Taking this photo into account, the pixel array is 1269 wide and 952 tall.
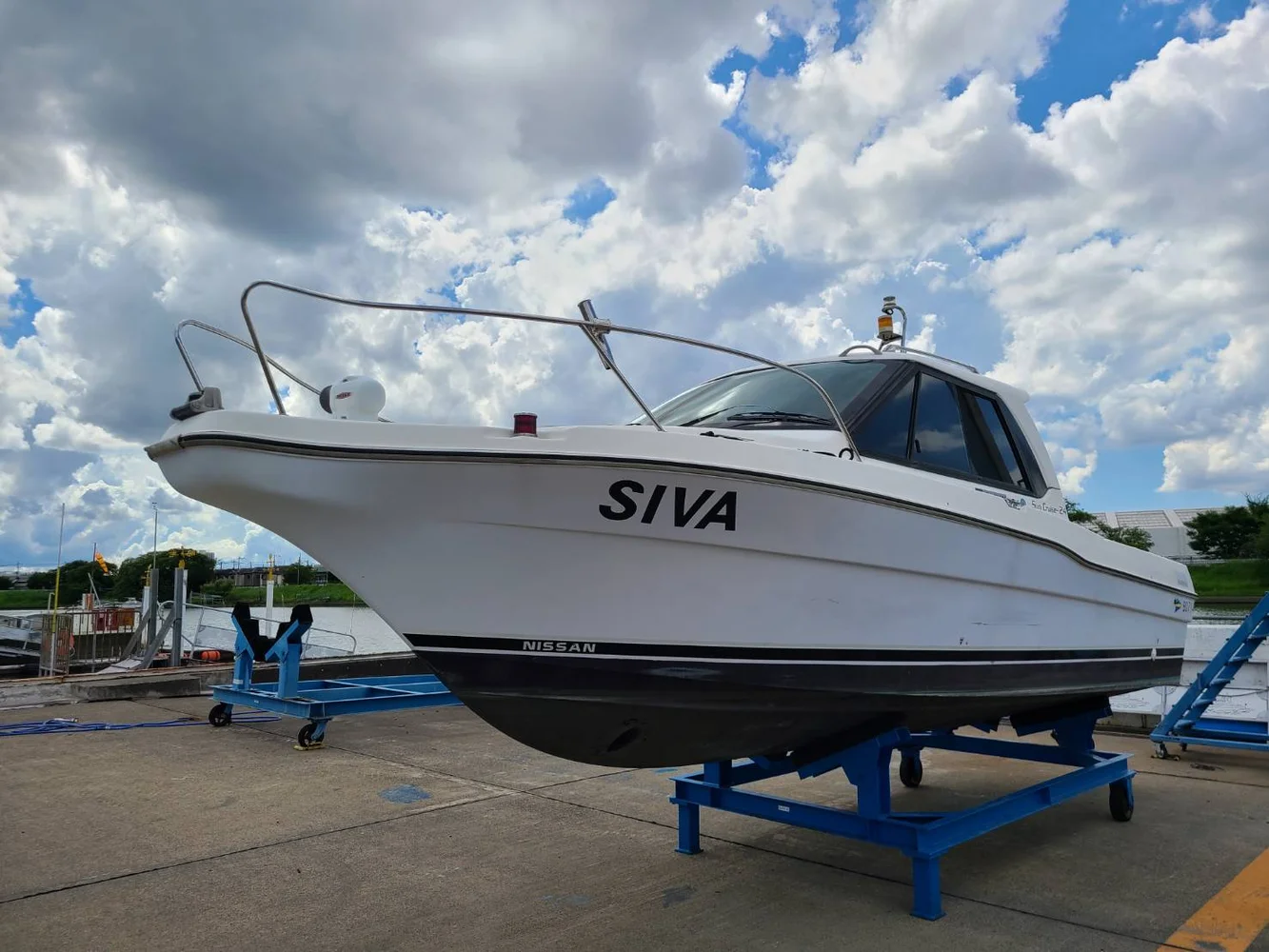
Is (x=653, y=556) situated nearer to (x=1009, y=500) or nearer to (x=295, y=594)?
(x=1009, y=500)

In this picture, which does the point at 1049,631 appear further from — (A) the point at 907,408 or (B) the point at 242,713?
(B) the point at 242,713

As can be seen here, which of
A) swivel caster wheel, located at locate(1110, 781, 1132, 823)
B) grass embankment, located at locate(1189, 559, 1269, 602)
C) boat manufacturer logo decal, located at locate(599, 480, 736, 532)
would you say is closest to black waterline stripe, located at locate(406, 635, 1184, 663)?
boat manufacturer logo decal, located at locate(599, 480, 736, 532)

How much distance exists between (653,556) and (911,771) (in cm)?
381

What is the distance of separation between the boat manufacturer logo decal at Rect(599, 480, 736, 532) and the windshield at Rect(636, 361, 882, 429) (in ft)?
2.85

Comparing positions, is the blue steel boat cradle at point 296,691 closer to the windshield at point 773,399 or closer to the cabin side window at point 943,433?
the windshield at point 773,399

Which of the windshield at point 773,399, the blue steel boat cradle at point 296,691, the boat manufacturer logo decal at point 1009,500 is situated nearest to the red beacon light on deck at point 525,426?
the windshield at point 773,399

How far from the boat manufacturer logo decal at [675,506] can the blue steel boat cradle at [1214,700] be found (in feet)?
16.7

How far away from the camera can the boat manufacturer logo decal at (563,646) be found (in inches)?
111

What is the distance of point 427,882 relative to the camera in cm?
393

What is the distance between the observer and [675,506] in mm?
2881

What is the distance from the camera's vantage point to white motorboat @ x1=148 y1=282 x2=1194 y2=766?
2.69m

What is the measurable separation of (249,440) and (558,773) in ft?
13.3

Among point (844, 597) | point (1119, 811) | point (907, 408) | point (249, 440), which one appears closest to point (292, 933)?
point (249, 440)

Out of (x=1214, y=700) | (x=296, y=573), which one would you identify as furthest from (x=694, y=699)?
(x=296, y=573)
